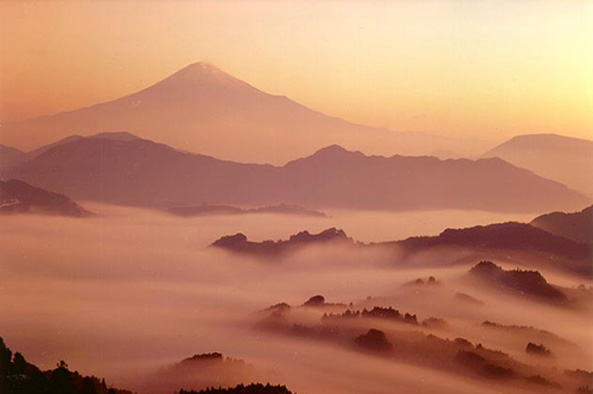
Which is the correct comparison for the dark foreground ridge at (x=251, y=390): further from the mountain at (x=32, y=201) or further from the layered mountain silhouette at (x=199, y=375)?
the mountain at (x=32, y=201)

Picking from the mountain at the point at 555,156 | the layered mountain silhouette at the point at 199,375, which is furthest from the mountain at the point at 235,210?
the mountain at the point at 555,156

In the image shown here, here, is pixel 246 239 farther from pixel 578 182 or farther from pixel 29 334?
pixel 578 182

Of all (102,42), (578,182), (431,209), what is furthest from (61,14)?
(578,182)

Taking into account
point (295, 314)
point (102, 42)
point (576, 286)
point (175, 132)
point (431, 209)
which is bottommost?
point (295, 314)

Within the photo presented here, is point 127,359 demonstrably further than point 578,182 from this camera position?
No

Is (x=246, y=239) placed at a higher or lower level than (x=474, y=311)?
higher

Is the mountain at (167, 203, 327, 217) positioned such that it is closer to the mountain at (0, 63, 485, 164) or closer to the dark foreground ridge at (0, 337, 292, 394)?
the mountain at (0, 63, 485, 164)

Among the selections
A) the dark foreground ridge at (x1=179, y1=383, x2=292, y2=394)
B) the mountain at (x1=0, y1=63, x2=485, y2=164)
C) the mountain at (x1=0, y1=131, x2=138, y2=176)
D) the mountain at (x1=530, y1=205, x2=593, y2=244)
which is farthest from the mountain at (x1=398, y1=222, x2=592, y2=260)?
the mountain at (x1=0, y1=131, x2=138, y2=176)
